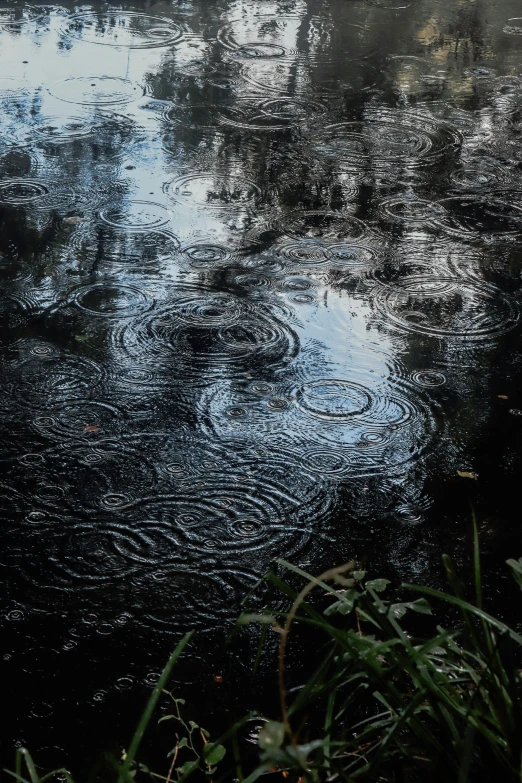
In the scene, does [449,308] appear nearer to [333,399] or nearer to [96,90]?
[333,399]

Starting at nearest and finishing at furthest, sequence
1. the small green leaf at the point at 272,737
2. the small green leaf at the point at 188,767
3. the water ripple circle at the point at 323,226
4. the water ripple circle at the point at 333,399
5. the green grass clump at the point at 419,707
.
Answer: the small green leaf at the point at 272,737 → the green grass clump at the point at 419,707 → the small green leaf at the point at 188,767 → the water ripple circle at the point at 333,399 → the water ripple circle at the point at 323,226

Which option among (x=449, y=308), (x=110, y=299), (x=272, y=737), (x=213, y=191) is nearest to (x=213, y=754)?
(x=272, y=737)

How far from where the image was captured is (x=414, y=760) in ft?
5.29

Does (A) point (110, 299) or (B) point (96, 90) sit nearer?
(A) point (110, 299)

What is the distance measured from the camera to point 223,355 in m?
4.15

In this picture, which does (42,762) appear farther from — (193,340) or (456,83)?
(456,83)

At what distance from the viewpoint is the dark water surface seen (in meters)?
2.82

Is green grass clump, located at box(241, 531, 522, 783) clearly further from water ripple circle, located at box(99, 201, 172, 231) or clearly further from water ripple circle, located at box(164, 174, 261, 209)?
water ripple circle, located at box(164, 174, 261, 209)

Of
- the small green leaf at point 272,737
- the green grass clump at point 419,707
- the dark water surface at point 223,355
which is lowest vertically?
the dark water surface at point 223,355

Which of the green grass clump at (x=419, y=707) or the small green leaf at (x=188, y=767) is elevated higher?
the green grass clump at (x=419, y=707)

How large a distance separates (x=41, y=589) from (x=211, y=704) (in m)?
0.71

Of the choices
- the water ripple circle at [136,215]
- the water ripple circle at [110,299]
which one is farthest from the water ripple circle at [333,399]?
the water ripple circle at [136,215]

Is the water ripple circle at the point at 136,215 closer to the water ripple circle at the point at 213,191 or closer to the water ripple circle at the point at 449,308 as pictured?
the water ripple circle at the point at 213,191

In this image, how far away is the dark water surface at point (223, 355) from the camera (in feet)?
9.25
